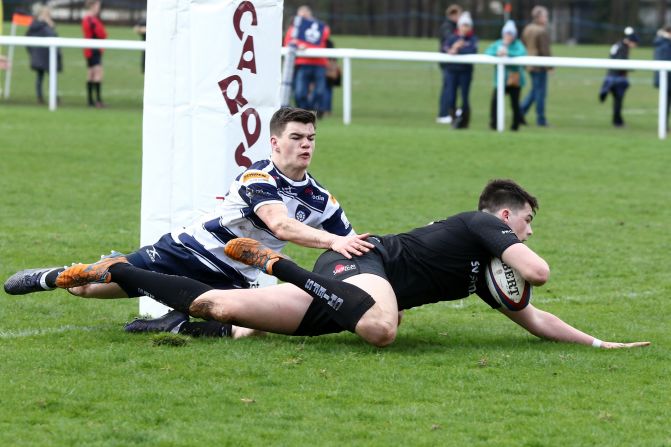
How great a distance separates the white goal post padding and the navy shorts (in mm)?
424

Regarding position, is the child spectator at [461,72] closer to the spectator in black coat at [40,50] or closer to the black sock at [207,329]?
the spectator in black coat at [40,50]

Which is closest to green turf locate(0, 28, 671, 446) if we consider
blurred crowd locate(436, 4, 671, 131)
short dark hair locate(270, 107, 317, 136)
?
short dark hair locate(270, 107, 317, 136)

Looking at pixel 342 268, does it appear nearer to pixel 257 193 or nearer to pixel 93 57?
pixel 257 193

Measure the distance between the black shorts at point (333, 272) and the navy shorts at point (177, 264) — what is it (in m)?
0.60

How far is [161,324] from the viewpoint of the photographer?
7590 mm

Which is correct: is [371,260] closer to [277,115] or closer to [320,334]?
[320,334]

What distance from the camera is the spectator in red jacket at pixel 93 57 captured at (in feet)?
76.1

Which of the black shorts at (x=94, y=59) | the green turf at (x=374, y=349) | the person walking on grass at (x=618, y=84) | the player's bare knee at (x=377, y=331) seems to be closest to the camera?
the green turf at (x=374, y=349)

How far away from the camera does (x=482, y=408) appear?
5.95m

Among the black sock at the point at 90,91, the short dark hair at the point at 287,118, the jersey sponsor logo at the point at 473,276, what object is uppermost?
the black sock at the point at 90,91

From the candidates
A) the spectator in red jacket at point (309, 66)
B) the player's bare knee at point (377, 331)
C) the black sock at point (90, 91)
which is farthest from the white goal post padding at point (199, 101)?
the black sock at point (90, 91)

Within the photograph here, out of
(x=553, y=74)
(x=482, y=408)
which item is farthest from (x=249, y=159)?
(x=553, y=74)

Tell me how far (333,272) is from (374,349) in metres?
0.51

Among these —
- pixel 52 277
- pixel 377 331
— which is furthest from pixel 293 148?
pixel 52 277
